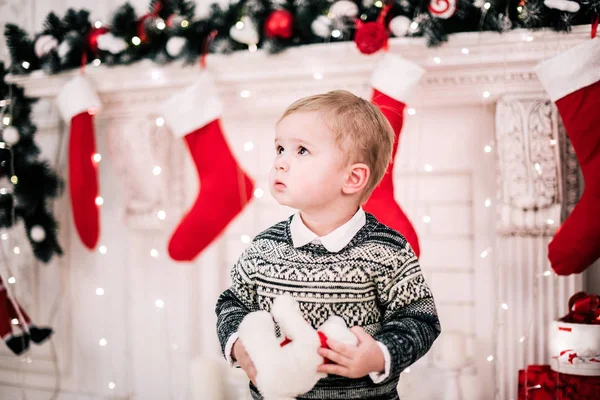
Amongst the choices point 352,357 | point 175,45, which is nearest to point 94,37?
point 175,45

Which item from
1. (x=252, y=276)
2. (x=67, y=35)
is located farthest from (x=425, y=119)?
(x=67, y=35)

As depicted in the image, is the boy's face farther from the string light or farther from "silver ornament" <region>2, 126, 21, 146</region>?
"silver ornament" <region>2, 126, 21, 146</region>

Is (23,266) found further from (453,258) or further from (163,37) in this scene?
(453,258)

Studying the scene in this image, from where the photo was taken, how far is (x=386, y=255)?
94 cm

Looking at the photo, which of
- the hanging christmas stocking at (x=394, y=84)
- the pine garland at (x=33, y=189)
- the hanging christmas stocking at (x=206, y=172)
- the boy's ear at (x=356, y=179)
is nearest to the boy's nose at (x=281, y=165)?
the boy's ear at (x=356, y=179)

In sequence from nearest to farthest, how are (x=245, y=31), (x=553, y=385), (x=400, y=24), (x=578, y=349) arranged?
(x=578, y=349) < (x=553, y=385) < (x=400, y=24) < (x=245, y=31)

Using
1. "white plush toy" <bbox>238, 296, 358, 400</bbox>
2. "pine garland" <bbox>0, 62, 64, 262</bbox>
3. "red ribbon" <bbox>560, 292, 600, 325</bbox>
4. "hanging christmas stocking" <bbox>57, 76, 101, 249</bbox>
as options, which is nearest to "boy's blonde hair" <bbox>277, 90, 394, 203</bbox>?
"white plush toy" <bbox>238, 296, 358, 400</bbox>

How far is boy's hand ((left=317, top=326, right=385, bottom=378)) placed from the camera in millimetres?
821

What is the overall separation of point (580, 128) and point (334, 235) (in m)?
0.89

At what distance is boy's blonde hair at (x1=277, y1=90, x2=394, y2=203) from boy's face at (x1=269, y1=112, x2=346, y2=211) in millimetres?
14

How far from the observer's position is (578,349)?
57.0 inches

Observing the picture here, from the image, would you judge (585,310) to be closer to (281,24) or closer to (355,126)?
(355,126)

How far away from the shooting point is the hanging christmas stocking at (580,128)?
1.46 meters

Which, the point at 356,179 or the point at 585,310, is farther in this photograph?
the point at 585,310
